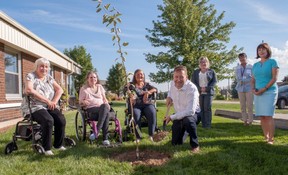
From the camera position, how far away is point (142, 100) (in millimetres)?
5738

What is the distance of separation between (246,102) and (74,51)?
133ft

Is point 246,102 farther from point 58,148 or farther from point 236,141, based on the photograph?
point 58,148

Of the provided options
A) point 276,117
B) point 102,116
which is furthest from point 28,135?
A: point 276,117

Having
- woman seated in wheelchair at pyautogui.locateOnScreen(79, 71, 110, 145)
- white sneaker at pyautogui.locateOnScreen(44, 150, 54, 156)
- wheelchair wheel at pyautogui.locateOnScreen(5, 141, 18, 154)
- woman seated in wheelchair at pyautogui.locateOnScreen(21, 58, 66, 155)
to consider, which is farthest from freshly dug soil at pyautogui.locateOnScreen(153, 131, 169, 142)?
Answer: wheelchair wheel at pyautogui.locateOnScreen(5, 141, 18, 154)

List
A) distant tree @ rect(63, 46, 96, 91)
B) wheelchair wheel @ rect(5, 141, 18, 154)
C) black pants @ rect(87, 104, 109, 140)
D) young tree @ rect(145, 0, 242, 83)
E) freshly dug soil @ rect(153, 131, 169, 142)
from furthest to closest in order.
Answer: distant tree @ rect(63, 46, 96, 91)
young tree @ rect(145, 0, 242, 83)
freshly dug soil @ rect(153, 131, 169, 142)
black pants @ rect(87, 104, 109, 140)
wheelchair wheel @ rect(5, 141, 18, 154)

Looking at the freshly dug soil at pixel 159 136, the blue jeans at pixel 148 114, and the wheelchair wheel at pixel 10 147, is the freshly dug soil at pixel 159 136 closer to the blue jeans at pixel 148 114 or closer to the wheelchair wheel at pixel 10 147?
the blue jeans at pixel 148 114

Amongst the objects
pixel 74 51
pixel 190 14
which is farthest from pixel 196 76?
pixel 74 51

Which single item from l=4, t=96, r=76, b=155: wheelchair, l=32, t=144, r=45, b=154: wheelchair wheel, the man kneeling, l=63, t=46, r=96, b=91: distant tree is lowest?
l=32, t=144, r=45, b=154: wheelchair wheel

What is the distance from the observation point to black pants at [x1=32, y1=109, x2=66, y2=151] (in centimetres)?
451

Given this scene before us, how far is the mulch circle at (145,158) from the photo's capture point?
3.83 meters

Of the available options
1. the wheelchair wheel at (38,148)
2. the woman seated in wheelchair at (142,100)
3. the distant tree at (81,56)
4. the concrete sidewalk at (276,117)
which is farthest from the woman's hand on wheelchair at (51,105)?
the distant tree at (81,56)

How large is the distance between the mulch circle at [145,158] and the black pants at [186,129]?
1.51 ft

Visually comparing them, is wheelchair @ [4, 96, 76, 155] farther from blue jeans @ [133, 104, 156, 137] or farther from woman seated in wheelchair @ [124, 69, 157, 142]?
blue jeans @ [133, 104, 156, 137]

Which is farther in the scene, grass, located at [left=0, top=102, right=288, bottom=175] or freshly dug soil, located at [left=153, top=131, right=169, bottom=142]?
freshly dug soil, located at [left=153, top=131, right=169, bottom=142]
